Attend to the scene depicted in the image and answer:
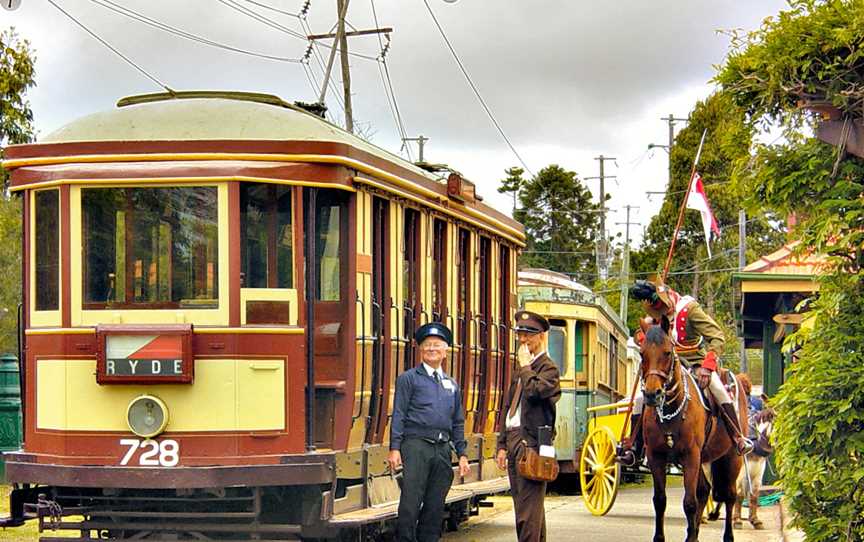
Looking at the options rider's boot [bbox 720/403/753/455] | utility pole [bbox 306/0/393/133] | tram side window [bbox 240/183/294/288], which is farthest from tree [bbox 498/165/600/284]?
tram side window [bbox 240/183/294/288]

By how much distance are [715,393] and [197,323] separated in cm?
539

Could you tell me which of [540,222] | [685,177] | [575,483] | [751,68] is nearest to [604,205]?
[540,222]

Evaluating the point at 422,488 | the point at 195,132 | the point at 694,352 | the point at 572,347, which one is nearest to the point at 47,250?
the point at 195,132

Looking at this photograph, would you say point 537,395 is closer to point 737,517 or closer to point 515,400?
point 515,400

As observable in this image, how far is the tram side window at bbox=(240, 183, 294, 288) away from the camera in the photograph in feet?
32.9

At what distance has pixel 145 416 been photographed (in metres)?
9.77

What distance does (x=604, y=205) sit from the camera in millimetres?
66938

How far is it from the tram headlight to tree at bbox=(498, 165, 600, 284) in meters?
51.0

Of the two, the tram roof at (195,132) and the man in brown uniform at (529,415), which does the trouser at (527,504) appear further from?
the tram roof at (195,132)

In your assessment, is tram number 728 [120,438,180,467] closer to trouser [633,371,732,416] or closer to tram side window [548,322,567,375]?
trouser [633,371,732,416]

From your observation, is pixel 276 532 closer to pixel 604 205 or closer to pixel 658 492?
pixel 658 492

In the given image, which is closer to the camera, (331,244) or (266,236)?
(266,236)

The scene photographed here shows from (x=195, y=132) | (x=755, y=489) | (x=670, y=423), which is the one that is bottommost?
(x=755, y=489)

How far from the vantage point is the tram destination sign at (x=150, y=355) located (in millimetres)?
9688
